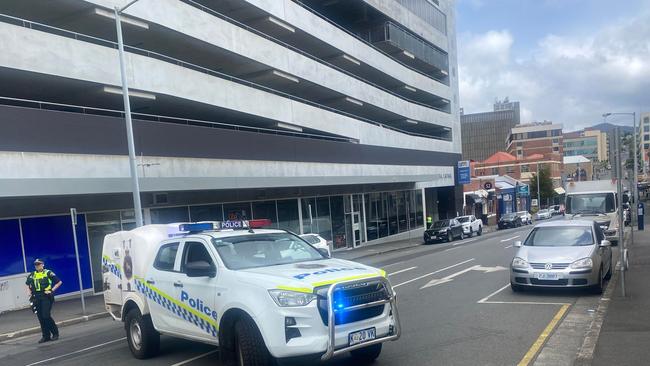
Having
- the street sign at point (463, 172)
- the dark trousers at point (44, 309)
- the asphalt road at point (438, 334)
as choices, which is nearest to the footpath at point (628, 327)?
the asphalt road at point (438, 334)

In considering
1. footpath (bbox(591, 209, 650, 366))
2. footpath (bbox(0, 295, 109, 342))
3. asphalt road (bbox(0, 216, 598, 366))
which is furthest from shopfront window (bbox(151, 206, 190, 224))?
footpath (bbox(591, 209, 650, 366))

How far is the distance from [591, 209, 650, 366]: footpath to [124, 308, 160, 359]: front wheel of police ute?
19.6 ft

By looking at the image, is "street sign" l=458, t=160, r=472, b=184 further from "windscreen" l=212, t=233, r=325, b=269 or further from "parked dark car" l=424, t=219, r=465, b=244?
"windscreen" l=212, t=233, r=325, b=269

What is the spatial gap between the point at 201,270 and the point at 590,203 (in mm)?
18916

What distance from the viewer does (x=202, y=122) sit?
22.7 meters

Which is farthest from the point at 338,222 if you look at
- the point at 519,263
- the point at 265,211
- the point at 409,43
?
the point at 519,263

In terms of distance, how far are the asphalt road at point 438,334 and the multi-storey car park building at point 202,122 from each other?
212 inches

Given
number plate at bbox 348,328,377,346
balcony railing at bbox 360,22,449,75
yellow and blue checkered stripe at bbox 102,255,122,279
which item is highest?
balcony railing at bbox 360,22,449,75

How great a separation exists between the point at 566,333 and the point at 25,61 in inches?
601

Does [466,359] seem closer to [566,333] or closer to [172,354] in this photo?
[566,333]

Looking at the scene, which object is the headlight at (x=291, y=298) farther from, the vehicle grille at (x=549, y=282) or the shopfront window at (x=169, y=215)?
the shopfront window at (x=169, y=215)

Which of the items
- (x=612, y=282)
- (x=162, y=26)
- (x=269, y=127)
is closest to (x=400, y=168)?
(x=269, y=127)

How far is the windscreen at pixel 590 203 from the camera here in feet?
69.9

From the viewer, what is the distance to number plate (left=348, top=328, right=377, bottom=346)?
6.21m
